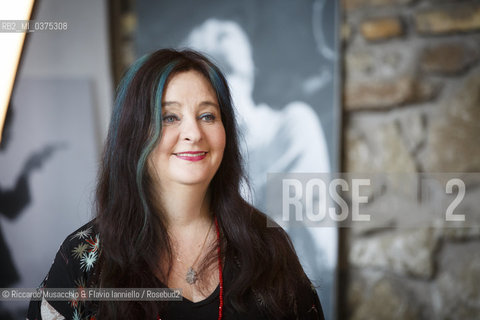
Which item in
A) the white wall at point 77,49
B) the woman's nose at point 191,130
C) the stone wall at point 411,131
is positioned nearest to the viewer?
the woman's nose at point 191,130

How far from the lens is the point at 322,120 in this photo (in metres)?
1.74

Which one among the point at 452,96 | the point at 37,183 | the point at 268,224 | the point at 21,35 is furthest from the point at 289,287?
the point at 37,183

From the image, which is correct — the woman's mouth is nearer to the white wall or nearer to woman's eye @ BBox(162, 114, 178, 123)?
woman's eye @ BBox(162, 114, 178, 123)

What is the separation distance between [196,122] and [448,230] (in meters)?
1.21

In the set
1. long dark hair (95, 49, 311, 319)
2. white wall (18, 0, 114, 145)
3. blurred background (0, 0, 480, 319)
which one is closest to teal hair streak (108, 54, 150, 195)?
long dark hair (95, 49, 311, 319)

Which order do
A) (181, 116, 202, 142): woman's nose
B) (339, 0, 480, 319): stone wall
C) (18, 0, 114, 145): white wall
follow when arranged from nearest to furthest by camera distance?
(181, 116, 202, 142): woman's nose → (339, 0, 480, 319): stone wall → (18, 0, 114, 145): white wall

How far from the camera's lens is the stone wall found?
1.67 metres

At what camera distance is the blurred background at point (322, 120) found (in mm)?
1681

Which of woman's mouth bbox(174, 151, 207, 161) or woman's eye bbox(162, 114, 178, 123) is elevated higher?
woman's eye bbox(162, 114, 178, 123)

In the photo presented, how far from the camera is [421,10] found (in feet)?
5.55

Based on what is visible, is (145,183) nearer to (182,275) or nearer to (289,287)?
(182,275)

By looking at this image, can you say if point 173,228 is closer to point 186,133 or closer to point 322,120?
point 186,133

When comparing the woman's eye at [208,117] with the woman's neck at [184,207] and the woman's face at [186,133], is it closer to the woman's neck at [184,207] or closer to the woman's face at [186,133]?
the woman's face at [186,133]

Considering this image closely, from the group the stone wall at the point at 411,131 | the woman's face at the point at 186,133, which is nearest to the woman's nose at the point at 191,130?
the woman's face at the point at 186,133
